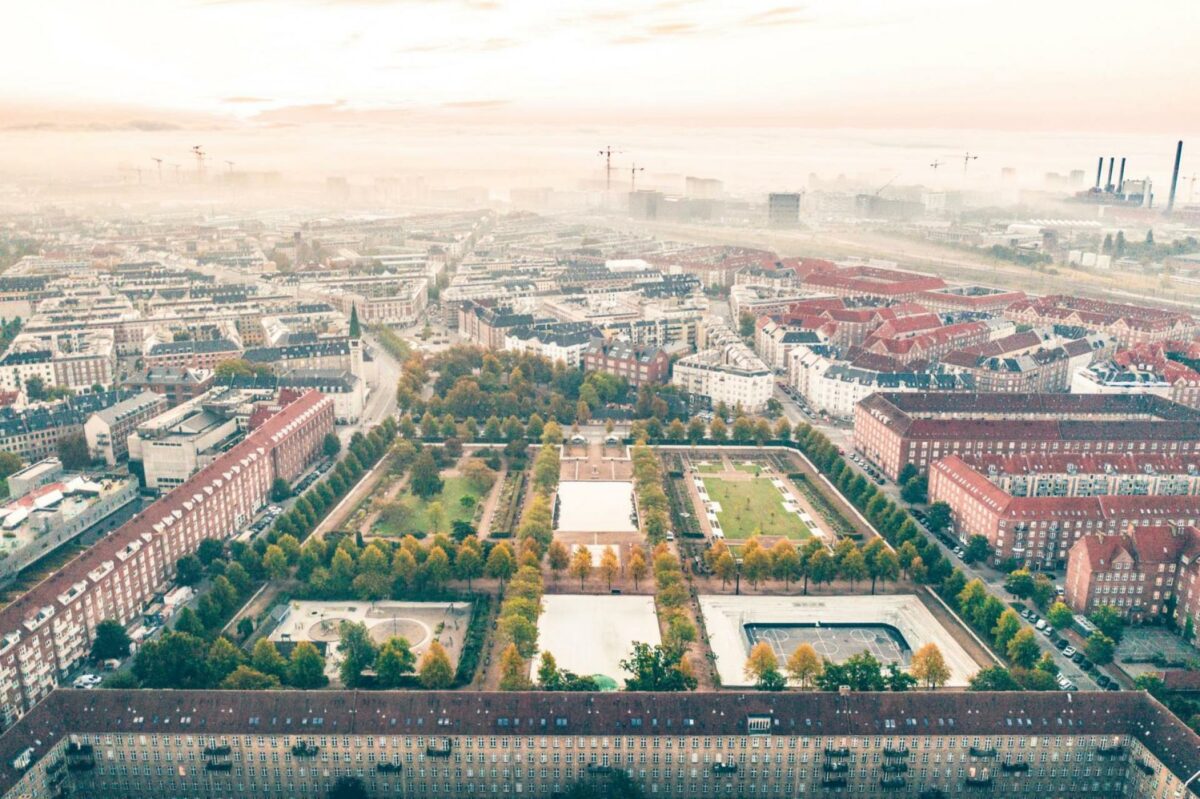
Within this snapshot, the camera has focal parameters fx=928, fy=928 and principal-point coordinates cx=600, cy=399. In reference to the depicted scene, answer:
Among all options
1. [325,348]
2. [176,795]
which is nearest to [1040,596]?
[176,795]

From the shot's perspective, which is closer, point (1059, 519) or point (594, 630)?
point (594, 630)

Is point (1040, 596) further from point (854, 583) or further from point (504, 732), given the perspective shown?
point (504, 732)

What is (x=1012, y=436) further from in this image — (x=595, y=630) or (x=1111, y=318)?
(x=1111, y=318)

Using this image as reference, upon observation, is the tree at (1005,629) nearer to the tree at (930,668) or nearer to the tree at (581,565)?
the tree at (930,668)

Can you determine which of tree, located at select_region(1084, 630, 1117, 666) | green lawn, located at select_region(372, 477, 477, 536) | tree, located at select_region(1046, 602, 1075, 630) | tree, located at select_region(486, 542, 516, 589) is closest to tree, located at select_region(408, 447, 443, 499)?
green lawn, located at select_region(372, 477, 477, 536)

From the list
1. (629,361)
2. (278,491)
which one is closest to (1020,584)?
(278,491)

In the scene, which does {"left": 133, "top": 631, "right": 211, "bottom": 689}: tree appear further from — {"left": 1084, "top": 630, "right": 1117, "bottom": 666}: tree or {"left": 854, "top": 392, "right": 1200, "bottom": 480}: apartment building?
{"left": 854, "top": 392, "right": 1200, "bottom": 480}: apartment building
